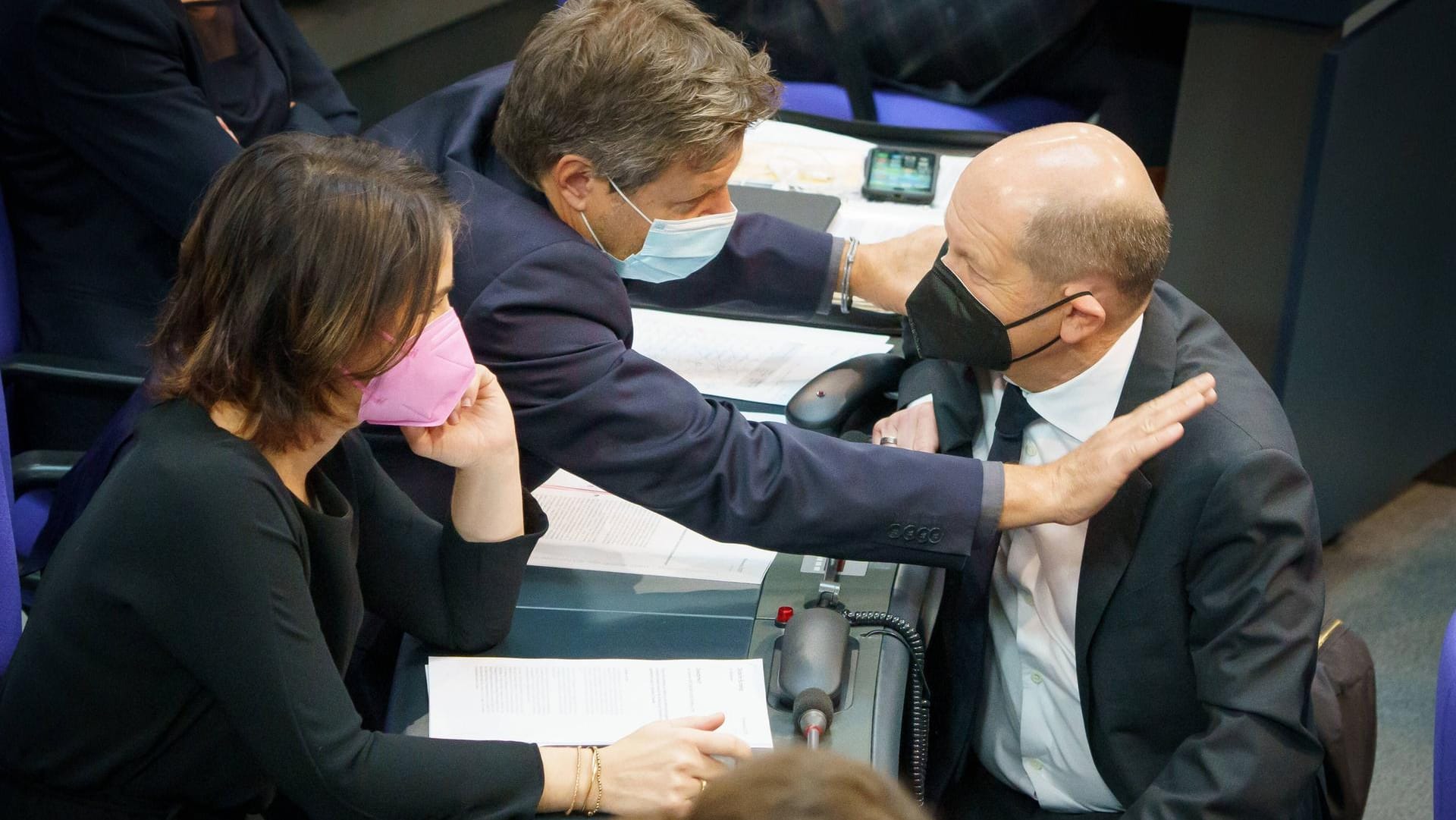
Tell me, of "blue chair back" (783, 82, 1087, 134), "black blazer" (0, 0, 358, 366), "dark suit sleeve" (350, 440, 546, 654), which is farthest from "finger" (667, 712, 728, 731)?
"blue chair back" (783, 82, 1087, 134)

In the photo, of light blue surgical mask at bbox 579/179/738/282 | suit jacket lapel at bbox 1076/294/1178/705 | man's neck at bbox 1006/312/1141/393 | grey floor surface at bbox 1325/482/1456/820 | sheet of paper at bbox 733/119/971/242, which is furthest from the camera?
grey floor surface at bbox 1325/482/1456/820

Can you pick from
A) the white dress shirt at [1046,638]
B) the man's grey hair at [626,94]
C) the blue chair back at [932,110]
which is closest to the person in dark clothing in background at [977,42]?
the blue chair back at [932,110]

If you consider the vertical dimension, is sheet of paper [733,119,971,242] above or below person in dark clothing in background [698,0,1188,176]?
below

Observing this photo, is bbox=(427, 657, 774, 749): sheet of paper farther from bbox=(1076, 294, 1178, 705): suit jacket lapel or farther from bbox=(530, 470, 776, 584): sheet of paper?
bbox=(1076, 294, 1178, 705): suit jacket lapel

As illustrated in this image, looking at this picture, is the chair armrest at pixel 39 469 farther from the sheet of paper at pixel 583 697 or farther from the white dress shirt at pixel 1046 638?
the white dress shirt at pixel 1046 638

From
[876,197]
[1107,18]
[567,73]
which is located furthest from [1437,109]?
[567,73]

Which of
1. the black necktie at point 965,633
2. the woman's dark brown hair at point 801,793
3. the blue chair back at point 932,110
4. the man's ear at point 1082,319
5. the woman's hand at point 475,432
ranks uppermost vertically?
the woman's dark brown hair at point 801,793

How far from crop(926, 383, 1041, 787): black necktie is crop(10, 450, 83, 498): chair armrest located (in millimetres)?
1115

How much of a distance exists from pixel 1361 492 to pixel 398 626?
2.20 m

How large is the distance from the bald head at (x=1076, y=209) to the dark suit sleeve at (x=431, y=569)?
0.58 meters

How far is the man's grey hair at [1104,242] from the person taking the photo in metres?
1.42

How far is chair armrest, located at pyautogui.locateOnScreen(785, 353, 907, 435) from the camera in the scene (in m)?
1.76

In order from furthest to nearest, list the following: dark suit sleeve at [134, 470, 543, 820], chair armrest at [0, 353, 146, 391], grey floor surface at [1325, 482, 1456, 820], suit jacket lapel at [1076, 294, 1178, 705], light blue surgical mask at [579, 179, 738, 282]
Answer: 1. grey floor surface at [1325, 482, 1456, 820]
2. chair armrest at [0, 353, 146, 391]
3. light blue surgical mask at [579, 179, 738, 282]
4. suit jacket lapel at [1076, 294, 1178, 705]
5. dark suit sleeve at [134, 470, 543, 820]

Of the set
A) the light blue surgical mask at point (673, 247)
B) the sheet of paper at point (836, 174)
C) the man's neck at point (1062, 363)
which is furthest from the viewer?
the sheet of paper at point (836, 174)
